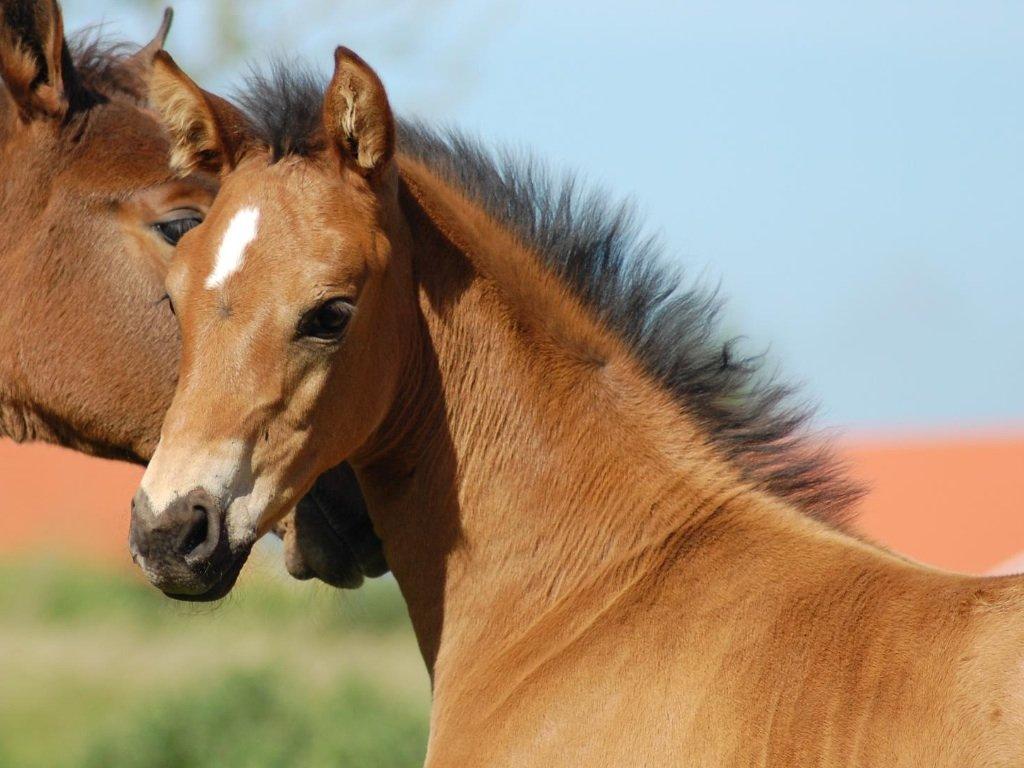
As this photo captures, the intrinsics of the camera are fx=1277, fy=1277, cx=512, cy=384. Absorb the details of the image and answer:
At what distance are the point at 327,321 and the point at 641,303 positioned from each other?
1046mm

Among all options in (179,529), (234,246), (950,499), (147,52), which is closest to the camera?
(179,529)

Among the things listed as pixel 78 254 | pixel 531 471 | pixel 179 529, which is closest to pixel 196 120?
pixel 78 254

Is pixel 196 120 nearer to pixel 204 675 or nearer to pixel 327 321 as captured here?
pixel 327 321

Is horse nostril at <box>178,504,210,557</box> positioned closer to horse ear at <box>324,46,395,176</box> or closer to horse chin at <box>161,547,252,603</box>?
horse chin at <box>161,547,252,603</box>

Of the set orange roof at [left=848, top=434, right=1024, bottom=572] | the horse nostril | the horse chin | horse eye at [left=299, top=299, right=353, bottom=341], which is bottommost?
the horse chin

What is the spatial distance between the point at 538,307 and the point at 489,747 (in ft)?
4.12

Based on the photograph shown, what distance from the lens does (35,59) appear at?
4500 mm

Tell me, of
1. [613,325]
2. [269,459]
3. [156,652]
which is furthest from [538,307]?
[156,652]

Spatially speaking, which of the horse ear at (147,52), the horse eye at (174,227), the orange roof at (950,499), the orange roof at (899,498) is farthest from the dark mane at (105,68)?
the orange roof at (950,499)

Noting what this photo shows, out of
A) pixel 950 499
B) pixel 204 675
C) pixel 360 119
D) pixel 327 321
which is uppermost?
pixel 950 499

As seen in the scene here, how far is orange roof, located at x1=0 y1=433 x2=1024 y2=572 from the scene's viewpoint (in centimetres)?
1434

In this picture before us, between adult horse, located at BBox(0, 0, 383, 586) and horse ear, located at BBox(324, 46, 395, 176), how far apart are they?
1.03 metres

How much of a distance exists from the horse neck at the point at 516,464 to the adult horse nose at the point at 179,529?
0.73 meters

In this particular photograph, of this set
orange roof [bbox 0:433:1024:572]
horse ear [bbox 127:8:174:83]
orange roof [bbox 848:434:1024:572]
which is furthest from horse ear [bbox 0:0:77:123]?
orange roof [bbox 848:434:1024:572]
